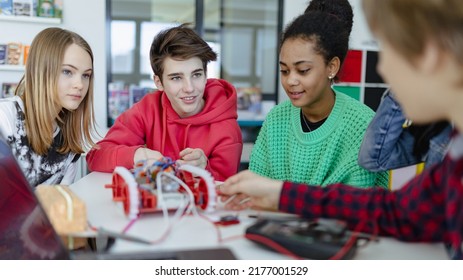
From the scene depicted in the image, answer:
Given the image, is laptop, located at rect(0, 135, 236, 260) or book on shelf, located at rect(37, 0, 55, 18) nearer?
laptop, located at rect(0, 135, 236, 260)

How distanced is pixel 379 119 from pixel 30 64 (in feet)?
2.48

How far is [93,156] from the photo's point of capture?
A: 1049mm

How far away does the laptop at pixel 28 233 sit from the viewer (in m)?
0.52

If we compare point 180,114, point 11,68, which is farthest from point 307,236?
point 11,68

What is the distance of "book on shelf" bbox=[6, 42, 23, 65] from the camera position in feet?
7.45

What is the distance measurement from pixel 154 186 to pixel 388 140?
384 millimetres

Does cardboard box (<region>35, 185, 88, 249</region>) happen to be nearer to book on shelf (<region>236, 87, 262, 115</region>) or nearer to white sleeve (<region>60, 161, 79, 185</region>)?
white sleeve (<region>60, 161, 79, 185</region>)

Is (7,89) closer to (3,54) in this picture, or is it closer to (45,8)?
(3,54)

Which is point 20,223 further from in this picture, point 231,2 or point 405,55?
point 231,2

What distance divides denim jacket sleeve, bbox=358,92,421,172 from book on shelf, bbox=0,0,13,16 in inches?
88.4

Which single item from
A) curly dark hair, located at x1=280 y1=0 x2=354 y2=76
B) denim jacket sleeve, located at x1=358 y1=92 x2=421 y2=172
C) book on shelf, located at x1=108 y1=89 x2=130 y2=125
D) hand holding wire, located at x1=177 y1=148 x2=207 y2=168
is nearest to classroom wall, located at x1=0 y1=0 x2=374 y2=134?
book on shelf, located at x1=108 y1=89 x2=130 y2=125

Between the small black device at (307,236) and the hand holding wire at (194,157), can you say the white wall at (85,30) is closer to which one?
the hand holding wire at (194,157)

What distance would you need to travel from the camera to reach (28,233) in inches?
23.8

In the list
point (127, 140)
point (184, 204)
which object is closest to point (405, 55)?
point (184, 204)
